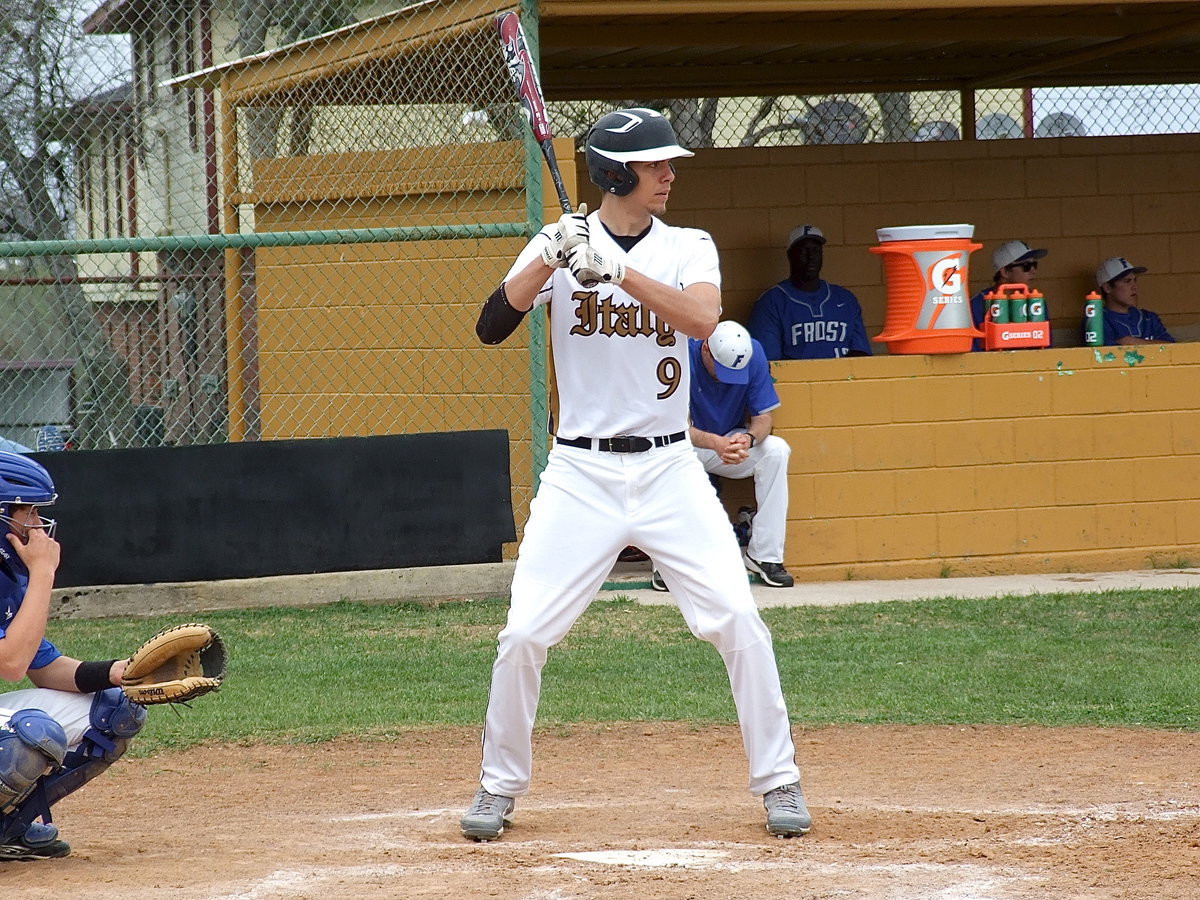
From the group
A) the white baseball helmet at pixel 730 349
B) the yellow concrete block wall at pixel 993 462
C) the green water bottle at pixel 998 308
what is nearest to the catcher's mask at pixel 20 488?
the white baseball helmet at pixel 730 349

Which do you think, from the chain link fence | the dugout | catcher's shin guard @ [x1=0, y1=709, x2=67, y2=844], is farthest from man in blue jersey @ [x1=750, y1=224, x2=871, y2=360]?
catcher's shin guard @ [x1=0, y1=709, x2=67, y2=844]

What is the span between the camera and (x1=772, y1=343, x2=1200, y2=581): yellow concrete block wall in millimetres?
8719

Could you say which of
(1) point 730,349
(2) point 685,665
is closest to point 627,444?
(2) point 685,665

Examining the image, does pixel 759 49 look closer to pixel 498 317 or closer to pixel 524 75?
pixel 524 75

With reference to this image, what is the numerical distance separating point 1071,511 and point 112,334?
678 cm

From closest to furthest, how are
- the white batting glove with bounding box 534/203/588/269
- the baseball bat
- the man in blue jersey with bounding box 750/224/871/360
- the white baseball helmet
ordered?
the white batting glove with bounding box 534/203/588/269
the baseball bat
the white baseball helmet
the man in blue jersey with bounding box 750/224/871/360

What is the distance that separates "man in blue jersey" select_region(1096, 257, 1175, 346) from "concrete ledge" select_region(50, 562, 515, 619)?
4581 millimetres

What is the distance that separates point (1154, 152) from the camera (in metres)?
11.2

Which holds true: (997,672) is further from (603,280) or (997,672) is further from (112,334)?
(112,334)

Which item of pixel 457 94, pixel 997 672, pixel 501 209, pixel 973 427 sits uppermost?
pixel 457 94

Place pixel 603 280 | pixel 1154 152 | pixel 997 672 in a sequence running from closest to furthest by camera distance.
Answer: pixel 603 280, pixel 997 672, pixel 1154 152

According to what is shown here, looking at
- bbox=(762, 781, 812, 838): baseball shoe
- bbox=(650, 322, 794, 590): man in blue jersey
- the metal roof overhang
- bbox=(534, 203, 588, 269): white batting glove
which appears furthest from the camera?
the metal roof overhang

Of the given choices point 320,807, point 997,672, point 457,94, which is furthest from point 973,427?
point 320,807

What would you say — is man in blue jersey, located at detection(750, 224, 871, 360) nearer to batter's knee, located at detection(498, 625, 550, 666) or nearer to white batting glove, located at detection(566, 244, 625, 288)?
batter's knee, located at detection(498, 625, 550, 666)
